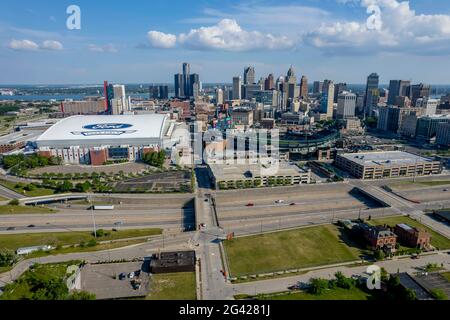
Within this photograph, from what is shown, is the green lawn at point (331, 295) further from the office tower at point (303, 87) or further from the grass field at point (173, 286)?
the office tower at point (303, 87)

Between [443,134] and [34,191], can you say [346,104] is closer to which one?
[443,134]

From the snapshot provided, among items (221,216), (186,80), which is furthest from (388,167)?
(186,80)

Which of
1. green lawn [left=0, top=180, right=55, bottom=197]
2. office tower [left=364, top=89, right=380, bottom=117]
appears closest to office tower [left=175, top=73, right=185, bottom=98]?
office tower [left=364, top=89, right=380, bottom=117]

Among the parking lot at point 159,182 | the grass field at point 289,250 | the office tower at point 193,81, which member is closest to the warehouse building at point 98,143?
the parking lot at point 159,182
